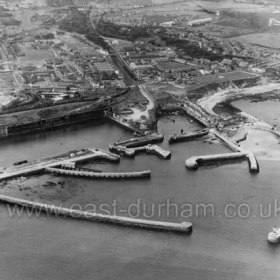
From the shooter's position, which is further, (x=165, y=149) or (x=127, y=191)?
(x=165, y=149)

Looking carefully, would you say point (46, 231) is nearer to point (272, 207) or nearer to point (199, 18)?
point (272, 207)

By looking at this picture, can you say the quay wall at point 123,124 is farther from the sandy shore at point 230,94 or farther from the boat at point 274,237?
A: the boat at point 274,237

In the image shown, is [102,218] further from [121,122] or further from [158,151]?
[121,122]

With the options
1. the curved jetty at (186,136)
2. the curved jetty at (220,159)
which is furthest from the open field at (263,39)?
the curved jetty at (220,159)

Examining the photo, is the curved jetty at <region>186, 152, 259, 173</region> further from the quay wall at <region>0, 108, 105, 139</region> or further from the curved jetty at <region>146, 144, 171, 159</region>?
the quay wall at <region>0, 108, 105, 139</region>

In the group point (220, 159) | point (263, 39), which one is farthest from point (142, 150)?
point (263, 39)

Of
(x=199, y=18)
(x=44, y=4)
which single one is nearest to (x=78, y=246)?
(x=199, y=18)

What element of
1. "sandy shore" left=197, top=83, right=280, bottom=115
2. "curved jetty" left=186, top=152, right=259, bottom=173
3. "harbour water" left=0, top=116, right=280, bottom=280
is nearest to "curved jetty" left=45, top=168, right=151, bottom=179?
"harbour water" left=0, top=116, right=280, bottom=280
